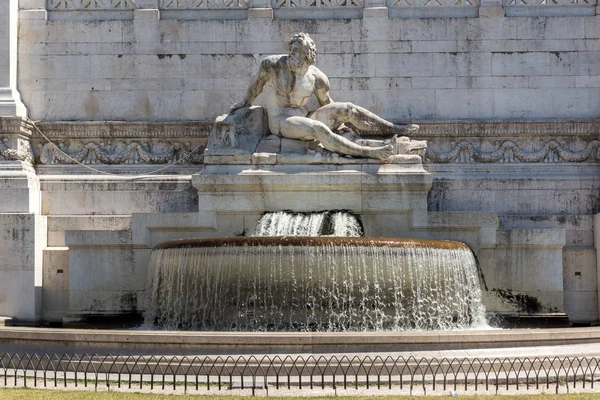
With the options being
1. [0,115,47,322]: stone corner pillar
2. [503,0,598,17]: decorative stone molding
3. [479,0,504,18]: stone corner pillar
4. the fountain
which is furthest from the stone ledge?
[503,0,598,17]: decorative stone molding

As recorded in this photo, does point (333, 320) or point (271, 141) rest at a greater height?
point (271, 141)

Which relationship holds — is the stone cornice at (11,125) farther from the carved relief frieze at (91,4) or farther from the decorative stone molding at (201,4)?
the decorative stone molding at (201,4)

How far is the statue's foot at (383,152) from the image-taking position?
2180 centimetres

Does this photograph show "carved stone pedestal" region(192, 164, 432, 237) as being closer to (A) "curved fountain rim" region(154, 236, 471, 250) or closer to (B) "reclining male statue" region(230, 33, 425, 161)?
(B) "reclining male statue" region(230, 33, 425, 161)

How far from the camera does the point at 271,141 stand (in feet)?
72.9

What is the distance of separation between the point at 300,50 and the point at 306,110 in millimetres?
1458

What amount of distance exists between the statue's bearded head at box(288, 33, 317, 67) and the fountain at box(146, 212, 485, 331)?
507 cm

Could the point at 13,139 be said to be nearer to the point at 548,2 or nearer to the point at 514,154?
the point at 514,154

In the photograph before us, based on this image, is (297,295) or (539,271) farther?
(539,271)

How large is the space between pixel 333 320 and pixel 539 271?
5.51 m

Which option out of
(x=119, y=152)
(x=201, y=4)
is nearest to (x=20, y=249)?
(x=119, y=152)

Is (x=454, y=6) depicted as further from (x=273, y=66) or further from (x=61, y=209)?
(x=61, y=209)

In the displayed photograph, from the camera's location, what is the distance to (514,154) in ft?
76.0

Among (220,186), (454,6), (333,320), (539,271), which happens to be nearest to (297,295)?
(333,320)
